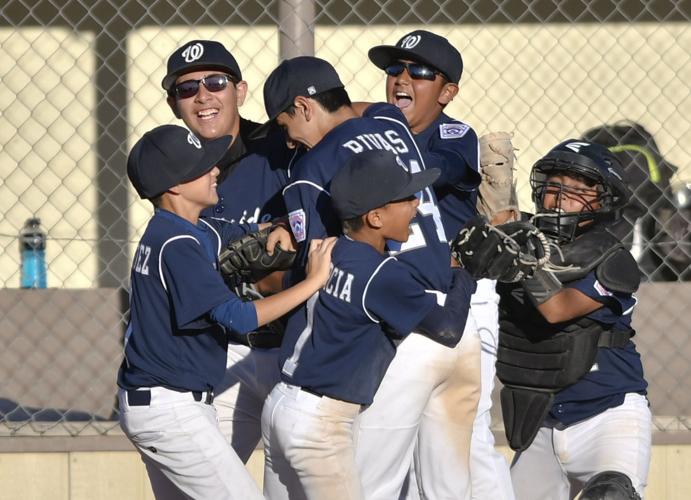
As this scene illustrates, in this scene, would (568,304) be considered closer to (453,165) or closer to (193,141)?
(453,165)

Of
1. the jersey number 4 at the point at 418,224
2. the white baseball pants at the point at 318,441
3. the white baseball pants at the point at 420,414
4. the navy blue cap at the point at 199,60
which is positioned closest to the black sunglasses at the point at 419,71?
the navy blue cap at the point at 199,60

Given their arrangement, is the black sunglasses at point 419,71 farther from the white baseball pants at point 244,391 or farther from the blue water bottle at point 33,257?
the blue water bottle at point 33,257

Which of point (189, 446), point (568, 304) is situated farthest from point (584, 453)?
point (189, 446)

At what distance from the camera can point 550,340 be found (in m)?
4.37

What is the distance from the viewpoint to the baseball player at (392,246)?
3908 millimetres

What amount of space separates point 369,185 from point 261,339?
107 cm

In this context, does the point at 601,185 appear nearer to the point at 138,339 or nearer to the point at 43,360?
the point at 138,339

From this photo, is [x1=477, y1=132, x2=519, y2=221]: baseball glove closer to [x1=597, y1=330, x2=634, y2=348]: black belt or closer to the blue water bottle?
[x1=597, y1=330, x2=634, y2=348]: black belt

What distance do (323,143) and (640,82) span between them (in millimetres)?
4286

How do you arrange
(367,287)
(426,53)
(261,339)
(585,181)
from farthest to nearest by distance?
(426,53) < (261,339) < (585,181) < (367,287)

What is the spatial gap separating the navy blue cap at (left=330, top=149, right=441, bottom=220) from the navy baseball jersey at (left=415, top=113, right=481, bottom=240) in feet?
1.93

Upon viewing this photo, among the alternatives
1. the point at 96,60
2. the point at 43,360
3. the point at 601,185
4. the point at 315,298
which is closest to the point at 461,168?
the point at 601,185

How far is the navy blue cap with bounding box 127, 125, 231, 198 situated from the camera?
12.6 feet

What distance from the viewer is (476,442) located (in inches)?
177
